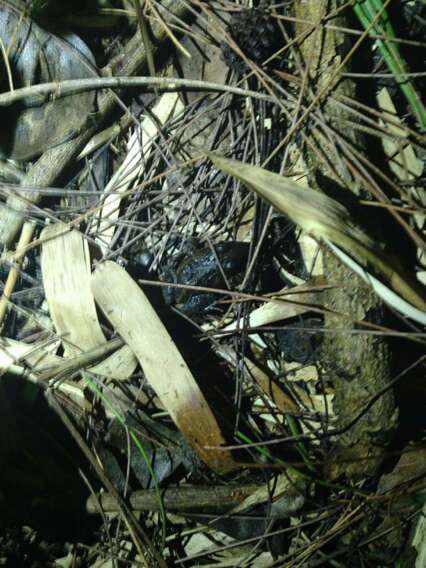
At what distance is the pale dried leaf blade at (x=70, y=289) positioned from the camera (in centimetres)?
175

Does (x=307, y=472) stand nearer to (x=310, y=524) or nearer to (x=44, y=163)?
(x=310, y=524)

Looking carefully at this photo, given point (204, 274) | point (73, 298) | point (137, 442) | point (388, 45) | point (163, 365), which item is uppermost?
point (388, 45)

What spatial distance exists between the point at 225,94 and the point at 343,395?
53.7 inches

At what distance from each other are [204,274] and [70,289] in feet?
2.03

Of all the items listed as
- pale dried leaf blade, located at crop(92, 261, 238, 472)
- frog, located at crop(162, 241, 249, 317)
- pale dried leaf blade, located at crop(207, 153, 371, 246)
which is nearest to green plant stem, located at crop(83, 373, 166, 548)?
pale dried leaf blade, located at crop(92, 261, 238, 472)

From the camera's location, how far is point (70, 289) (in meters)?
1.77

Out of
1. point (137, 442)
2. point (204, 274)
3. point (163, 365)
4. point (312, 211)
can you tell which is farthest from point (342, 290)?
point (137, 442)

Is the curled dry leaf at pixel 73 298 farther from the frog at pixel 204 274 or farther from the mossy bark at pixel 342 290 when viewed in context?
the mossy bark at pixel 342 290

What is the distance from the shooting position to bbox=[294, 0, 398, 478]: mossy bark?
143cm

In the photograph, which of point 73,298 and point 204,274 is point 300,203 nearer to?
point 204,274

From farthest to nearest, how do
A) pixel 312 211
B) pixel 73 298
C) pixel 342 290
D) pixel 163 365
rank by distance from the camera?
pixel 73 298, pixel 163 365, pixel 342 290, pixel 312 211

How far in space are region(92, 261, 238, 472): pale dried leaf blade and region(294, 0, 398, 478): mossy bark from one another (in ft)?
1.82

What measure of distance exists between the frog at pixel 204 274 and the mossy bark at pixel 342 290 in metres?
0.41

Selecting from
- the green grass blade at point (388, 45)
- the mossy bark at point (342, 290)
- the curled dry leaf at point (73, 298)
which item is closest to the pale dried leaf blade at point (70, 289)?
the curled dry leaf at point (73, 298)
